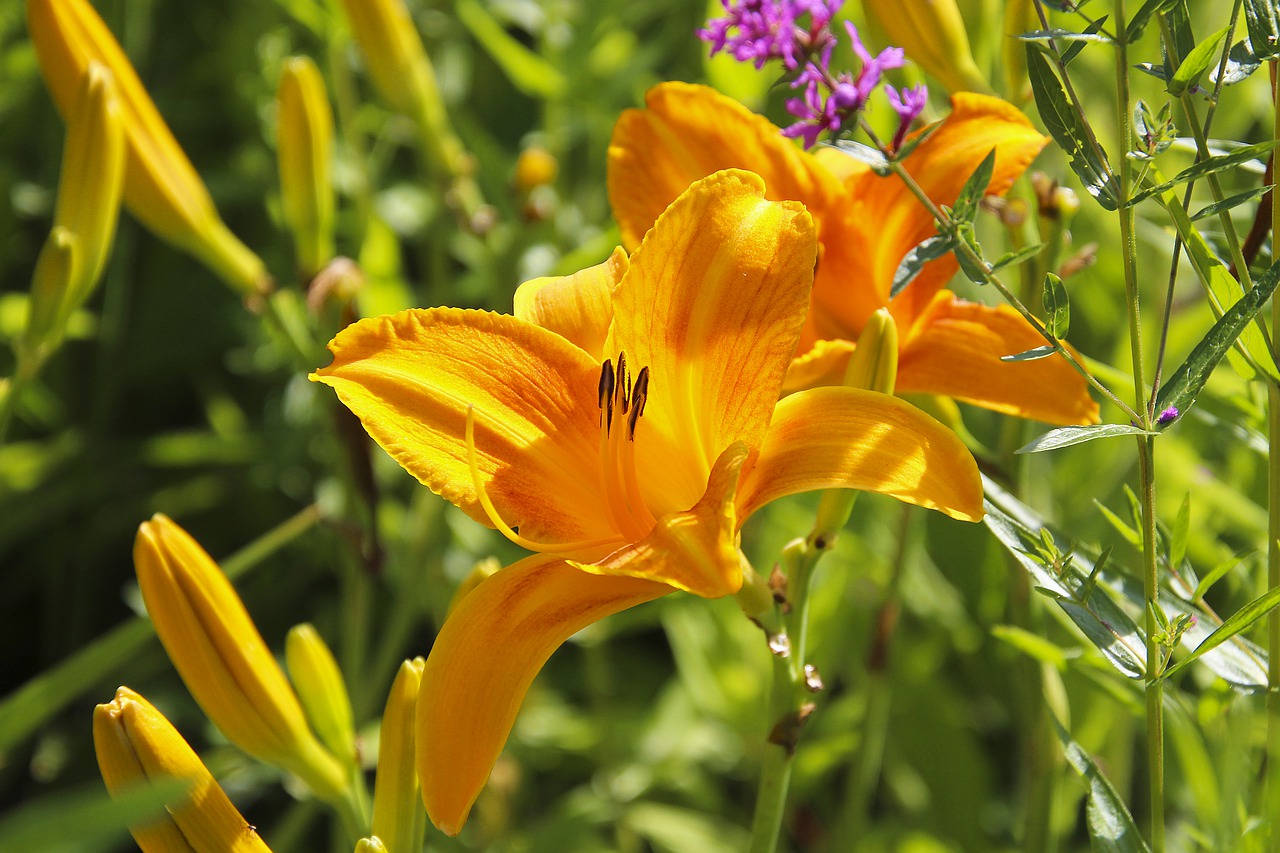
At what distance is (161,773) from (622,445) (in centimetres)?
22

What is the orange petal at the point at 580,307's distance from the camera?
50 centimetres

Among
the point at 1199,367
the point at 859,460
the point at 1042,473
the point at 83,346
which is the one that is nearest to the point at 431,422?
the point at 859,460

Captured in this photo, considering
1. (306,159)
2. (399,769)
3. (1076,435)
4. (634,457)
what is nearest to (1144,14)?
(1076,435)

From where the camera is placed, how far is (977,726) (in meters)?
1.09

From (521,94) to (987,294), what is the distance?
84 centimetres

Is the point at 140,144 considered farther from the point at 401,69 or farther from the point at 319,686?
the point at 319,686

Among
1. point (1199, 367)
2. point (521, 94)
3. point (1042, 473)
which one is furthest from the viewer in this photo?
point (521, 94)

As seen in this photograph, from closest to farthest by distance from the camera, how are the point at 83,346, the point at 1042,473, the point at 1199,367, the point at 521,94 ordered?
1. the point at 1199,367
2. the point at 1042,473
3. the point at 83,346
4. the point at 521,94

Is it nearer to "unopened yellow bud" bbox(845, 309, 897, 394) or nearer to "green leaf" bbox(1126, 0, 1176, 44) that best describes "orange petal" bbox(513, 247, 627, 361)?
"unopened yellow bud" bbox(845, 309, 897, 394)

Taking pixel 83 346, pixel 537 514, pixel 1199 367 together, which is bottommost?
pixel 83 346

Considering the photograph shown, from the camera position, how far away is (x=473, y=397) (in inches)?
18.2

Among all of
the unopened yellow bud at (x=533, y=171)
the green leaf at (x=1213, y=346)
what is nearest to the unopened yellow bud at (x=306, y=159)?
the unopened yellow bud at (x=533, y=171)

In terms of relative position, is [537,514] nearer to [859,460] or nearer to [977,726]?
[859,460]

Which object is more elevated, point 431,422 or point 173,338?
point 431,422
